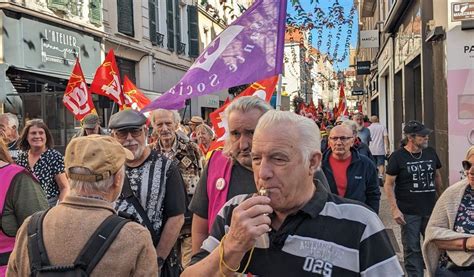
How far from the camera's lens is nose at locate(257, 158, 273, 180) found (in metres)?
1.87

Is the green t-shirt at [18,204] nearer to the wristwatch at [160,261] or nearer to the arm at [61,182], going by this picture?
the wristwatch at [160,261]

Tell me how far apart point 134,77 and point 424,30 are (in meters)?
14.4

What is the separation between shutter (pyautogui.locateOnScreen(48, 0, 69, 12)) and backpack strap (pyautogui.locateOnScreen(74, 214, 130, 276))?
14511mm

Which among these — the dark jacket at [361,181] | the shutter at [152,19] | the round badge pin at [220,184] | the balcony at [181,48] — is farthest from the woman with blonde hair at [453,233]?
the balcony at [181,48]

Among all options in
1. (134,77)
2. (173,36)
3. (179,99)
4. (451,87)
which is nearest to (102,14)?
(134,77)

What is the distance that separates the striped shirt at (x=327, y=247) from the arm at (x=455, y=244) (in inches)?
79.3

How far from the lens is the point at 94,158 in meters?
2.46

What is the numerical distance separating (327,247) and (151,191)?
2.08 metres

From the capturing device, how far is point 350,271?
1858 mm

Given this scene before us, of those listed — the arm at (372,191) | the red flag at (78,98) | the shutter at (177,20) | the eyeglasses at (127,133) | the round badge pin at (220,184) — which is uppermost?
the shutter at (177,20)

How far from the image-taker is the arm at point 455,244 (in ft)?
11.9

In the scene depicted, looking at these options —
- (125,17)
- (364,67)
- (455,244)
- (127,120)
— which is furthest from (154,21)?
(455,244)

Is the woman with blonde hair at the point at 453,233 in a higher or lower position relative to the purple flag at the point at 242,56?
lower

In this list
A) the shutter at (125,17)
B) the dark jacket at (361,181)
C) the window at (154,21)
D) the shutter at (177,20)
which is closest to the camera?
the dark jacket at (361,181)
